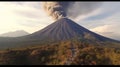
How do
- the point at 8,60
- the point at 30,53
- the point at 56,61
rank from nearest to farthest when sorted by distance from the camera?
1. the point at 8,60
2. the point at 56,61
3. the point at 30,53

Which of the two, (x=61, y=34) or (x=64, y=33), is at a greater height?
(x=64, y=33)

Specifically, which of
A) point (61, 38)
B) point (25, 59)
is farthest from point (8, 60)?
point (61, 38)

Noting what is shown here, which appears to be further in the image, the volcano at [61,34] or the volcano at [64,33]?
the volcano at [64,33]

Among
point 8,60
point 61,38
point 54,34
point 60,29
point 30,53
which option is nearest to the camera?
point 8,60

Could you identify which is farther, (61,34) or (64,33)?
(64,33)

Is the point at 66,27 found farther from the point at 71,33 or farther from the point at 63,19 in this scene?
the point at 71,33

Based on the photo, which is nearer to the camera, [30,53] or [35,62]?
[35,62]

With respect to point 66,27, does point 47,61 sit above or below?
above

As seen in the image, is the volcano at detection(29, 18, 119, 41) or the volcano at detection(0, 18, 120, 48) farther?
the volcano at detection(29, 18, 119, 41)
